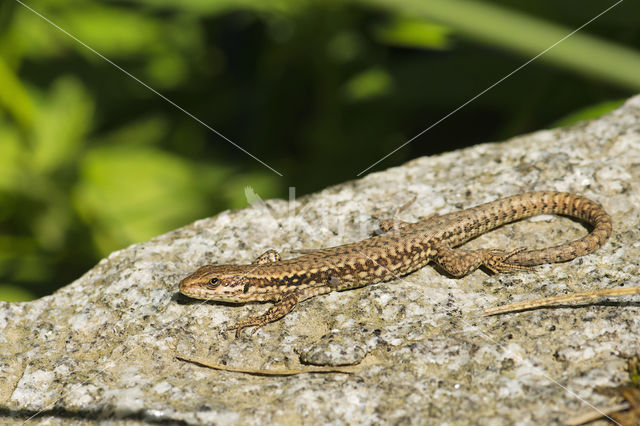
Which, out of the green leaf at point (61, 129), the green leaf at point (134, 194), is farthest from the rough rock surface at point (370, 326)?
the green leaf at point (61, 129)

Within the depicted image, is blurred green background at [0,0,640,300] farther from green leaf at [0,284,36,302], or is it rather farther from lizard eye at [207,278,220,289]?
lizard eye at [207,278,220,289]

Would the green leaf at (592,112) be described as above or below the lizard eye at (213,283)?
above

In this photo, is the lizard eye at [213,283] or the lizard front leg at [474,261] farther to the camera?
the lizard front leg at [474,261]

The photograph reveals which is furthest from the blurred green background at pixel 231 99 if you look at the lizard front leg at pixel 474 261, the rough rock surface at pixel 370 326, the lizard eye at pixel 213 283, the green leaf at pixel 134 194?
the lizard eye at pixel 213 283

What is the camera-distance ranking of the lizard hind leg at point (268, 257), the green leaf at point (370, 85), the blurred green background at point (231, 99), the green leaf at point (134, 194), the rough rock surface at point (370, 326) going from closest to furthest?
the rough rock surface at point (370, 326) → the lizard hind leg at point (268, 257) → the blurred green background at point (231, 99) → the green leaf at point (134, 194) → the green leaf at point (370, 85)

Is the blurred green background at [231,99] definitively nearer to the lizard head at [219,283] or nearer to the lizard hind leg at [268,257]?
the lizard hind leg at [268,257]

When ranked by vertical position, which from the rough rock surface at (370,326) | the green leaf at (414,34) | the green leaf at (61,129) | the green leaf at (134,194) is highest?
the green leaf at (414,34)

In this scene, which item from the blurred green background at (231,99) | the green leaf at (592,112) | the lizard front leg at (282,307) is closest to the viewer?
the lizard front leg at (282,307)
